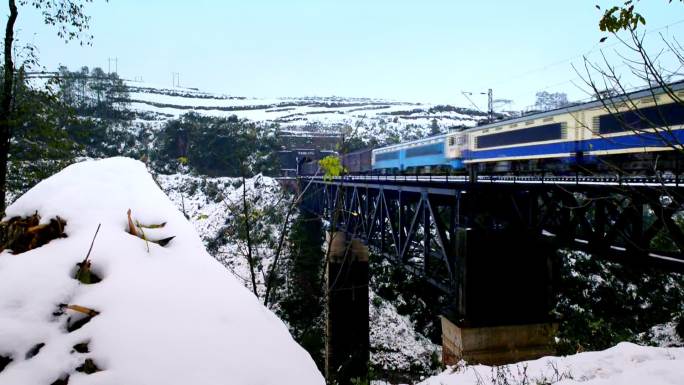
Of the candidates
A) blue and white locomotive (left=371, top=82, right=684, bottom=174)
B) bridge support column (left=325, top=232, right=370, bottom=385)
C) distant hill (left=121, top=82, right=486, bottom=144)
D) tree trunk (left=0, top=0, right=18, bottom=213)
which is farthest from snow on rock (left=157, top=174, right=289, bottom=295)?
distant hill (left=121, top=82, right=486, bottom=144)

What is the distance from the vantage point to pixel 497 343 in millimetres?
12836

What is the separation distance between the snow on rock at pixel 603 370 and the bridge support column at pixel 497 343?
4.52 meters

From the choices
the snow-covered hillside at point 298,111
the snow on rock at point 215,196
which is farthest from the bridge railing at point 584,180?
the snow-covered hillside at point 298,111

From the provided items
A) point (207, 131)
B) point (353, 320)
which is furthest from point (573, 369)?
point (207, 131)

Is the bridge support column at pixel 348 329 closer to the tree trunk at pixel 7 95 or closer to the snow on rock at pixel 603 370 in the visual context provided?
the snow on rock at pixel 603 370

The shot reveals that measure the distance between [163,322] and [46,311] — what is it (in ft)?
1.78

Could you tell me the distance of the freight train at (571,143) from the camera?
11312mm

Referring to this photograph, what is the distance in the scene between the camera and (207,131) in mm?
59781

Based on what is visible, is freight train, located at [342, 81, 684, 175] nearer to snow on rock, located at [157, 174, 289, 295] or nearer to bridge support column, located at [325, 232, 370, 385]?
bridge support column, located at [325, 232, 370, 385]

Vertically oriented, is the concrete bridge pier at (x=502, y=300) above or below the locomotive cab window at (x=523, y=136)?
below

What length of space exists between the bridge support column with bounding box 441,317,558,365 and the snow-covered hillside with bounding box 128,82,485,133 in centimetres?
8337

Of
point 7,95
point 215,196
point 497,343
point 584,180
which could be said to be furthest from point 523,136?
point 215,196

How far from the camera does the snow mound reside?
60.0 inches

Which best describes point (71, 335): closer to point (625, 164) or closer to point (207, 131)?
point (625, 164)
